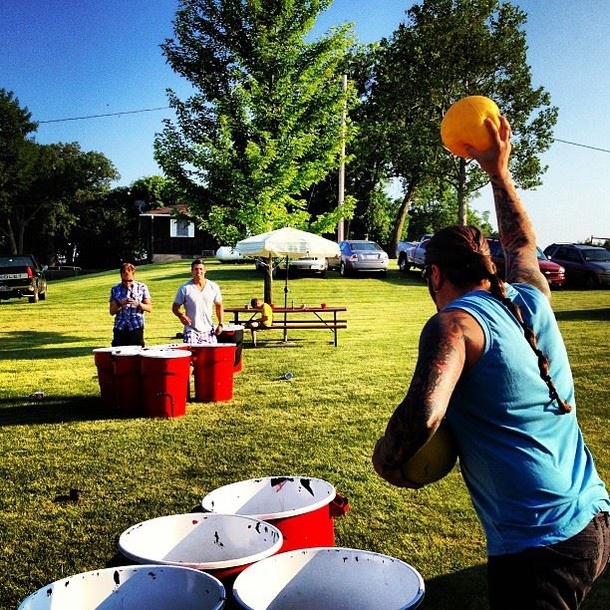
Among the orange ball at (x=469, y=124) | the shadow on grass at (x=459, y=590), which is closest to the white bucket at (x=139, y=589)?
the orange ball at (x=469, y=124)

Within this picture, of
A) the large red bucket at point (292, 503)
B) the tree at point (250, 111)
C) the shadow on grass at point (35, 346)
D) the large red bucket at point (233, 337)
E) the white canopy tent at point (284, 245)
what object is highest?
the tree at point (250, 111)

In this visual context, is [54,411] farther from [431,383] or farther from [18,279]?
[18,279]

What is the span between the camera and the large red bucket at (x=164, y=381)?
9.55 meters

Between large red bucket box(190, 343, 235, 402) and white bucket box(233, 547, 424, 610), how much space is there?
25.5ft

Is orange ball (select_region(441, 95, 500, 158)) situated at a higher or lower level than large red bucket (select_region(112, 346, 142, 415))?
higher

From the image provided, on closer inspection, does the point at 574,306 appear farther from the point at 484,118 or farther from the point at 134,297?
the point at 484,118

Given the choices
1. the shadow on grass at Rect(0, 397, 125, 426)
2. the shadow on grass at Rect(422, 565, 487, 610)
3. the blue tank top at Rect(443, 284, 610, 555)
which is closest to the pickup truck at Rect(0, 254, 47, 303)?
the shadow on grass at Rect(0, 397, 125, 426)

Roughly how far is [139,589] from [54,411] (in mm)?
8177

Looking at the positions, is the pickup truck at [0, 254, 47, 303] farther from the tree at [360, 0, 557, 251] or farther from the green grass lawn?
the tree at [360, 0, 557, 251]

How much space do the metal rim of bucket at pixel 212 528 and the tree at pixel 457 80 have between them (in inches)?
1631

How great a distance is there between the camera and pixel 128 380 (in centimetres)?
990

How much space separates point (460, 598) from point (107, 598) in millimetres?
2982

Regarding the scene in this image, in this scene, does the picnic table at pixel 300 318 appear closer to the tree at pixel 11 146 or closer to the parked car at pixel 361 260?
the parked car at pixel 361 260

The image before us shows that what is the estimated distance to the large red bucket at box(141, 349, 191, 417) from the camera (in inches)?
376
